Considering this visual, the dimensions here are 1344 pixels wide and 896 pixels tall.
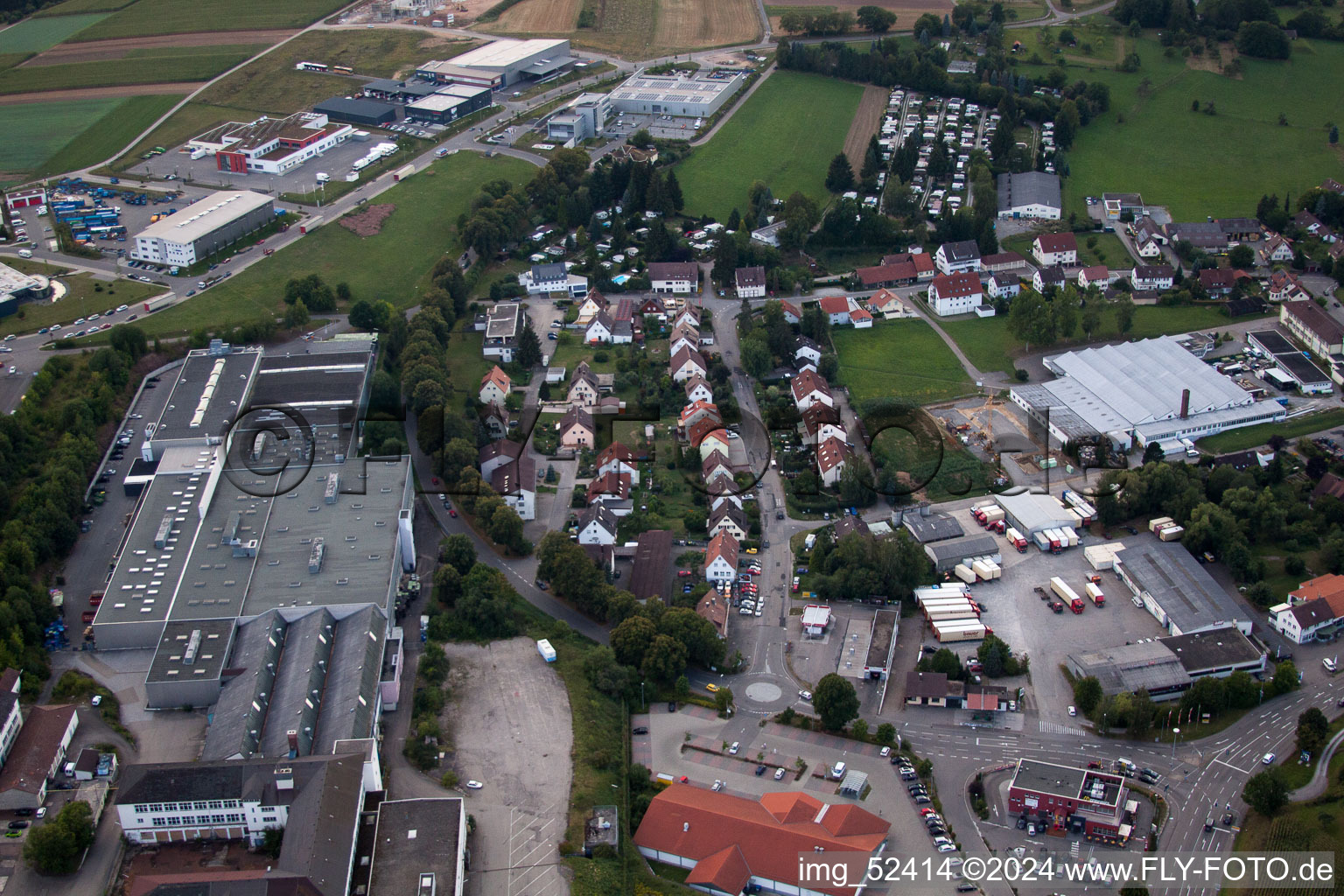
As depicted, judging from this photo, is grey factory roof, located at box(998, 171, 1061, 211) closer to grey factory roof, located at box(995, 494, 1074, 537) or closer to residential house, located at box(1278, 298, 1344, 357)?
residential house, located at box(1278, 298, 1344, 357)

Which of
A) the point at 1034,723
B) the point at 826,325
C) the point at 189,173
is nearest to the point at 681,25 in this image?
the point at 189,173

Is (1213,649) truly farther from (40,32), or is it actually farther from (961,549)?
(40,32)

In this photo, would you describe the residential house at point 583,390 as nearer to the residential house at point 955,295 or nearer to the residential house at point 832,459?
the residential house at point 832,459

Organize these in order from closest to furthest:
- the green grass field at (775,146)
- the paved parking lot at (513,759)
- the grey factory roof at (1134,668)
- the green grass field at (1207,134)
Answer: the paved parking lot at (513,759), the grey factory roof at (1134,668), the green grass field at (1207,134), the green grass field at (775,146)

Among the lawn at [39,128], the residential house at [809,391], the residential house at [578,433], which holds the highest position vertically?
the lawn at [39,128]

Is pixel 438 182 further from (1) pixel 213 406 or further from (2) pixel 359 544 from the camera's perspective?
(2) pixel 359 544

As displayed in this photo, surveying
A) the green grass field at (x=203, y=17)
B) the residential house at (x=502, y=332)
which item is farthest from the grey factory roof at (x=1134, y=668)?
the green grass field at (x=203, y=17)

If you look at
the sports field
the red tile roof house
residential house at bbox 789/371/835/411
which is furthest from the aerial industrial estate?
the sports field
